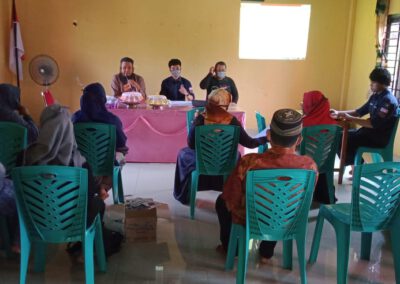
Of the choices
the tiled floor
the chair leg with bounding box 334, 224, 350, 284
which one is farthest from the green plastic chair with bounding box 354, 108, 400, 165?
the chair leg with bounding box 334, 224, 350, 284

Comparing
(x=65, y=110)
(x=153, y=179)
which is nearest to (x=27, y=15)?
(x=153, y=179)

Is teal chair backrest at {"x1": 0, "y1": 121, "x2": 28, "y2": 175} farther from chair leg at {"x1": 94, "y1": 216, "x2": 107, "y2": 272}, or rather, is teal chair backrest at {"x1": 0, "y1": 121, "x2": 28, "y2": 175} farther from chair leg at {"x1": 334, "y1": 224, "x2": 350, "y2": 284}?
chair leg at {"x1": 334, "y1": 224, "x2": 350, "y2": 284}

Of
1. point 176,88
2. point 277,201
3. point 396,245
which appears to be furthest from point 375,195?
point 176,88

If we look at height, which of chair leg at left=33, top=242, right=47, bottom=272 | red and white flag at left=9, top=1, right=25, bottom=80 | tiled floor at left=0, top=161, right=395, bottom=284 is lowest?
tiled floor at left=0, top=161, right=395, bottom=284

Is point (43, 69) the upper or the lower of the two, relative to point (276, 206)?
upper

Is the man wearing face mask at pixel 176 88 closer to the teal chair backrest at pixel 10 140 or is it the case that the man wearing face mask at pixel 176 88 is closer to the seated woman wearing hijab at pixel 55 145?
the teal chair backrest at pixel 10 140

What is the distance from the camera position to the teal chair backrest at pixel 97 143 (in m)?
3.23

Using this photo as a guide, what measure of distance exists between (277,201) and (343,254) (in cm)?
52

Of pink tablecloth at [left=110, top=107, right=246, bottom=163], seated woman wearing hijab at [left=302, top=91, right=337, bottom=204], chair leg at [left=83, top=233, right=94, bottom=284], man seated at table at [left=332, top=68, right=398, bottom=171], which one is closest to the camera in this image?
chair leg at [left=83, top=233, right=94, bottom=284]

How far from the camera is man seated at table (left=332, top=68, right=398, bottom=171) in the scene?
4008 mm

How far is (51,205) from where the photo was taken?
2.14 meters

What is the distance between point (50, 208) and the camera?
2.14 metres

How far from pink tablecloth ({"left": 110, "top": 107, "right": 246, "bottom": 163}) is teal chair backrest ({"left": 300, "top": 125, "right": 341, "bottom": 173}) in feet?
Answer: 4.15

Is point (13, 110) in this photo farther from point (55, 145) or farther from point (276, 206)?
point (276, 206)
